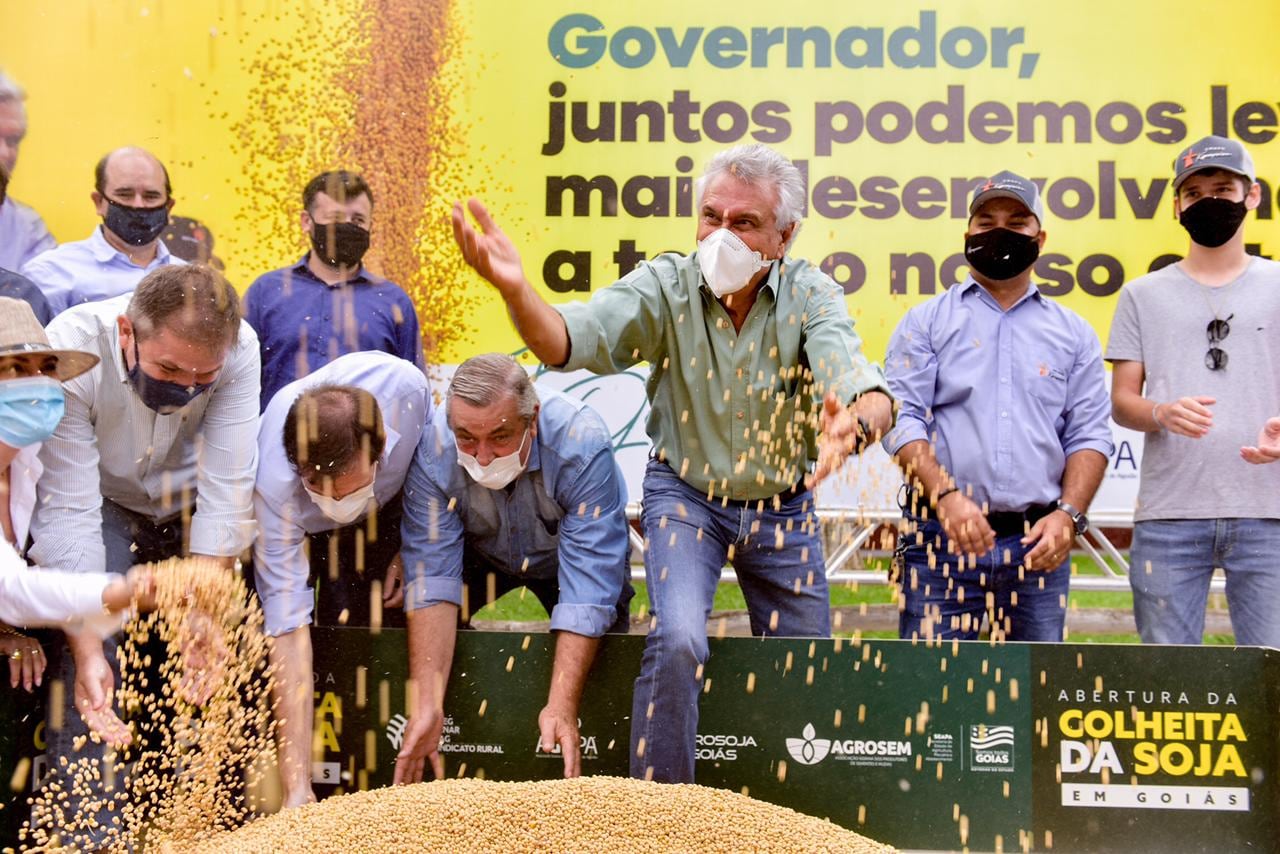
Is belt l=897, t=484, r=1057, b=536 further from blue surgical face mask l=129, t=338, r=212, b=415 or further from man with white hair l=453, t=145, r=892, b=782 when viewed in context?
blue surgical face mask l=129, t=338, r=212, b=415

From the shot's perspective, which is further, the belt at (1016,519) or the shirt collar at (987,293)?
the shirt collar at (987,293)

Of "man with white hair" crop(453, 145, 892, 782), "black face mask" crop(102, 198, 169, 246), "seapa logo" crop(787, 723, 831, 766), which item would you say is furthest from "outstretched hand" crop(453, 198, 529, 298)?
"black face mask" crop(102, 198, 169, 246)

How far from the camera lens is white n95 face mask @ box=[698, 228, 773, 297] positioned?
3221 millimetres

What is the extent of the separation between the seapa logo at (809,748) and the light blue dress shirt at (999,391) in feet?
3.05

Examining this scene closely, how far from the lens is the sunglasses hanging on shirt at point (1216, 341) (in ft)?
12.5

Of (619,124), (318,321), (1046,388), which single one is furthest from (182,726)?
(619,124)

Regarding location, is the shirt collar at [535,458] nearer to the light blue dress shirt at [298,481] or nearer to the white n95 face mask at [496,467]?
the white n95 face mask at [496,467]

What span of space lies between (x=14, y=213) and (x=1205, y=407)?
4531 mm

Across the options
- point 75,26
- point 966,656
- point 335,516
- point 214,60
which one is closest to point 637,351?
point 335,516

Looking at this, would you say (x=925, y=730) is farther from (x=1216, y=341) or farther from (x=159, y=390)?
(x=159, y=390)

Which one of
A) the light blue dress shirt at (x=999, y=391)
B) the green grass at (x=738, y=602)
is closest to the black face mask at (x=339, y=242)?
the green grass at (x=738, y=602)

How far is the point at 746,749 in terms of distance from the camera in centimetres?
342

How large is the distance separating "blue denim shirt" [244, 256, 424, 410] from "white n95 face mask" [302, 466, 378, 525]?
2.97 feet

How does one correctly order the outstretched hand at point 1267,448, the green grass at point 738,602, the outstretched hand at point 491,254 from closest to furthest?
the outstretched hand at point 491,254, the outstretched hand at point 1267,448, the green grass at point 738,602
